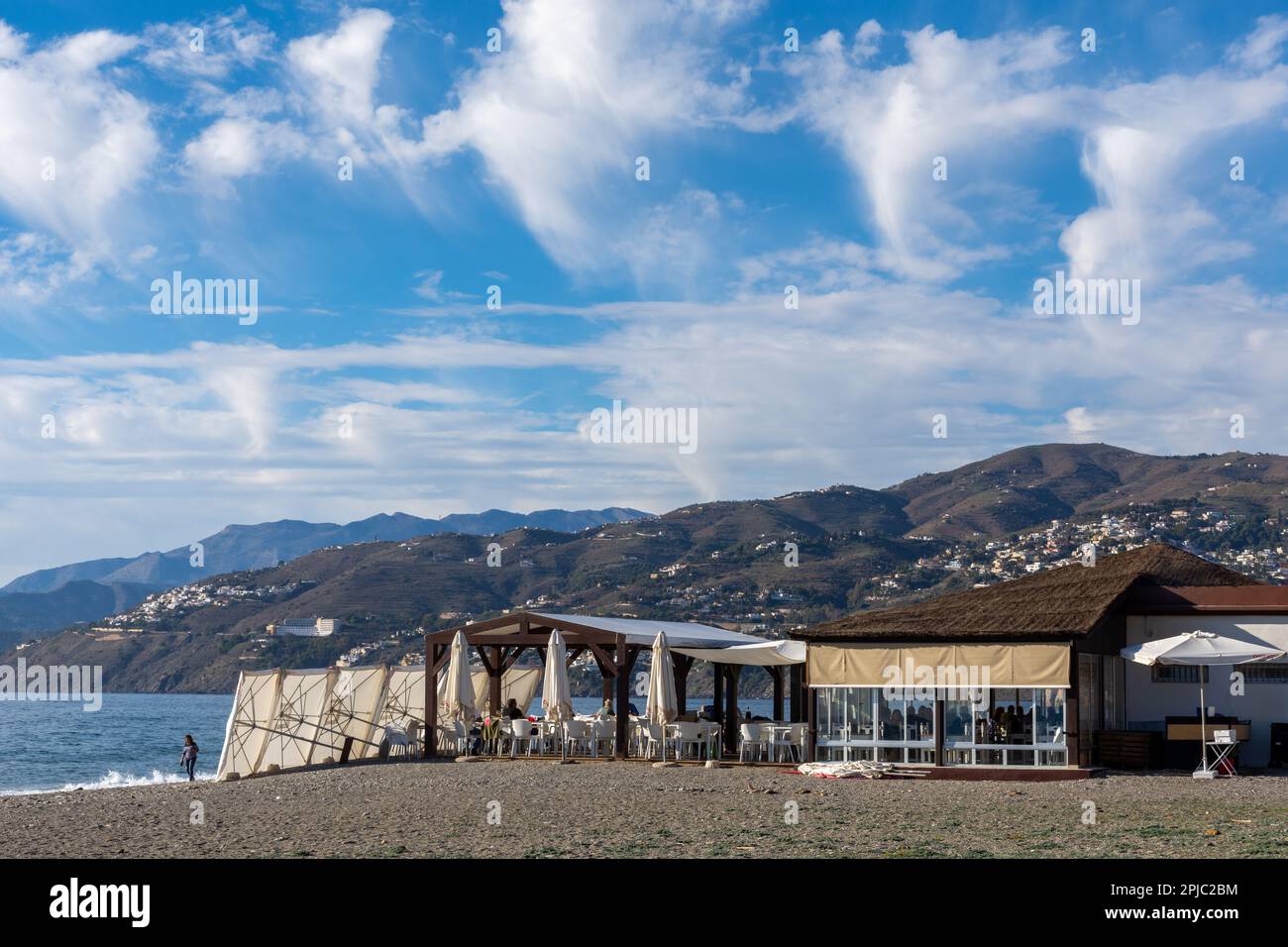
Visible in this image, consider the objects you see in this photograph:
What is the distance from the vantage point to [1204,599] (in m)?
25.1

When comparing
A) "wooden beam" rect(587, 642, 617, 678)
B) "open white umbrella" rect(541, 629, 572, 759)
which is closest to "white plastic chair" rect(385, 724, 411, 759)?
"open white umbrella" rect(541, 629, 572, 759)

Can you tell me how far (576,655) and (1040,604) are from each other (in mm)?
10943

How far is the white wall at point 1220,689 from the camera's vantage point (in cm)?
2442

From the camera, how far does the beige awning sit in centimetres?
2264

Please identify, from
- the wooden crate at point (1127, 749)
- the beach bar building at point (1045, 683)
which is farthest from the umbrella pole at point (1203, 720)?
the wooden crate at point (1127, 749)

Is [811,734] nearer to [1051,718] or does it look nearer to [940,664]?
[940,664]

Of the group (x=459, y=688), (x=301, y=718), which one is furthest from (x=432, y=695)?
(x=301, y=718)

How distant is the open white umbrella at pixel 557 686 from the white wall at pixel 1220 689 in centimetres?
988

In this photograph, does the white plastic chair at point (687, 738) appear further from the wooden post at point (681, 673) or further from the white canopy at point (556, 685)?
the wooden post at point (681, 673)

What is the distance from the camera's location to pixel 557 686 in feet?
85.6

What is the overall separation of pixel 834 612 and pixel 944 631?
14911cm
